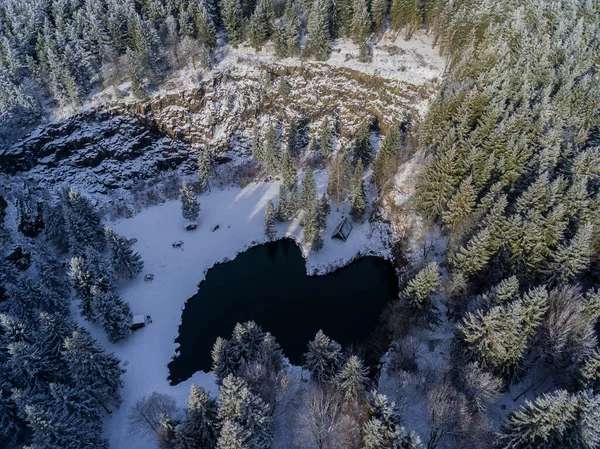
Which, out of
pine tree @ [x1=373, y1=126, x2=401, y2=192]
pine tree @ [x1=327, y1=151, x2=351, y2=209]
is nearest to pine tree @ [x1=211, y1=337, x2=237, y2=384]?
pine tree @ [x1=327, y1=151, x2=351, y2=209]

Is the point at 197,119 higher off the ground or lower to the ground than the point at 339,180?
higher

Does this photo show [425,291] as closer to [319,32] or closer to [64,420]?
[64,420]

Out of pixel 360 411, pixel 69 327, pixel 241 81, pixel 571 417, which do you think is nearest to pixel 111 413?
pixel 69 327

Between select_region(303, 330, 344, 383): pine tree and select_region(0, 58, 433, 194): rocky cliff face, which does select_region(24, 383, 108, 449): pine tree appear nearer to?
select_region(303, 330, 344, 383): pine tree

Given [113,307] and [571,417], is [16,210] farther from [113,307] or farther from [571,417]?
[571,417]

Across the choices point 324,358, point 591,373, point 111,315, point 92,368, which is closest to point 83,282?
point 111,315

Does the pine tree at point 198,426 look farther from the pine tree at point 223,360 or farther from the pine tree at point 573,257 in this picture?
the pine tree at point 573,257

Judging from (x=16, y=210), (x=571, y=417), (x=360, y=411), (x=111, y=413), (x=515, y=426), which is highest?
(x=571, y=417)
